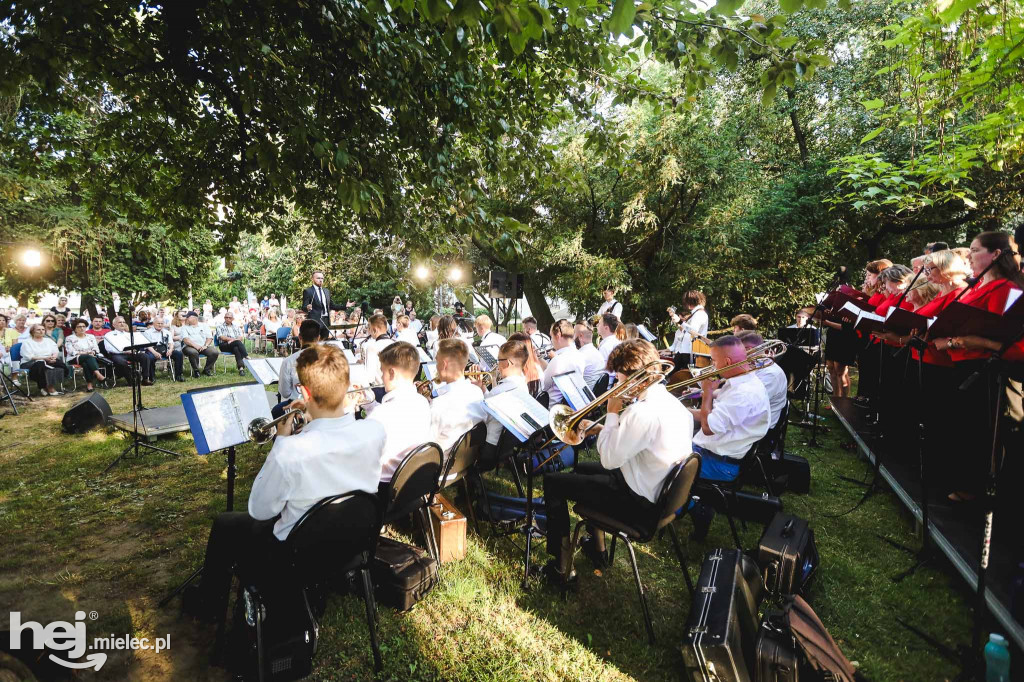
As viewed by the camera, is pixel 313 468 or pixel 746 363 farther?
pixel 746 363

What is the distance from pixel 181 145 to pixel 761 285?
54.1 ft

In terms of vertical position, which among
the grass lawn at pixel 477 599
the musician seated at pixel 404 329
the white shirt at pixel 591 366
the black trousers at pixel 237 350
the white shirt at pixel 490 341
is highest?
the musician seated at pixel 404 329

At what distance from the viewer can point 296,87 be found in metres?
3.88

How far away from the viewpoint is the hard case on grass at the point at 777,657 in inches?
89.4

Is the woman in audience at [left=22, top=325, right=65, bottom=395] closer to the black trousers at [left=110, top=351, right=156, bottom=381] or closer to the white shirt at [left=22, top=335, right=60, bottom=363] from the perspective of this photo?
the white shirt at [left=22, top=335, right=60, bottom=363]

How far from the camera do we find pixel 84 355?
10.9 meters

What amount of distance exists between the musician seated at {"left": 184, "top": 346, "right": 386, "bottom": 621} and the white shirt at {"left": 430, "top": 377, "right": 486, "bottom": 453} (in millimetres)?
1183

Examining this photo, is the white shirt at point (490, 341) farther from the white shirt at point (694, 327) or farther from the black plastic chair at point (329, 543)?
the black plastic chair at point (329, 543)

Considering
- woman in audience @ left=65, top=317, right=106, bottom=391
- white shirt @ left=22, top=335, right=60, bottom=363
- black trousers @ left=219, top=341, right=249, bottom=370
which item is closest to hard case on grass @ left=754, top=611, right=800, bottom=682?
woman in audience @ left=65, top=317, right=106, bottom=391

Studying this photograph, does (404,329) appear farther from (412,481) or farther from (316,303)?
(412,481)

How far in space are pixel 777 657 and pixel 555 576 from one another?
1478mm

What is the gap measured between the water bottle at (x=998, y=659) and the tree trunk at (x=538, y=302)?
19.1 m

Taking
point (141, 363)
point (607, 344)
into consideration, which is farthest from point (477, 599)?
point (141, 363)

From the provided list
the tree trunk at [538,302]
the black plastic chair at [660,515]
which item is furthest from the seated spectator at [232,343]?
the black plastic chair at [660,515]
